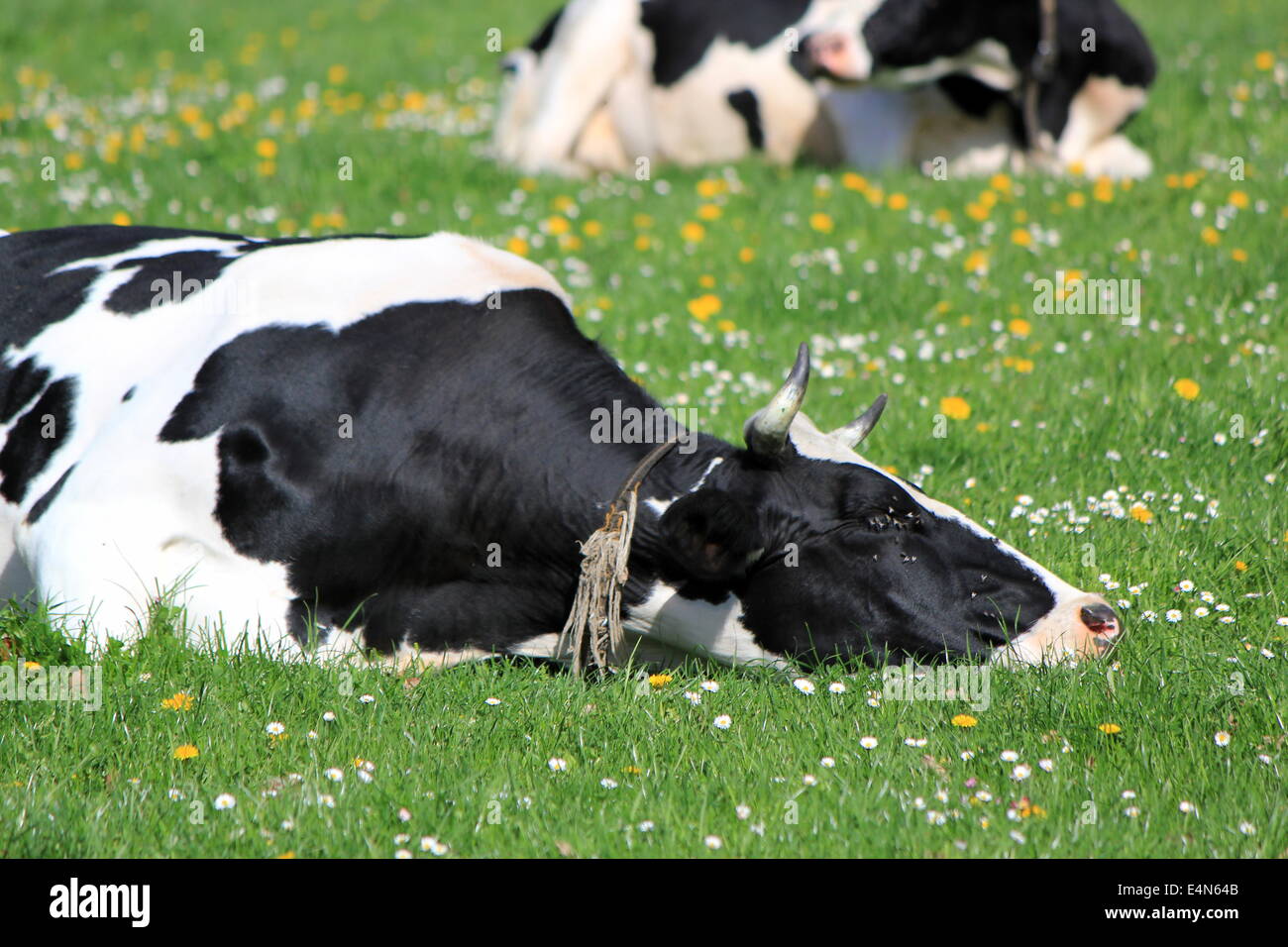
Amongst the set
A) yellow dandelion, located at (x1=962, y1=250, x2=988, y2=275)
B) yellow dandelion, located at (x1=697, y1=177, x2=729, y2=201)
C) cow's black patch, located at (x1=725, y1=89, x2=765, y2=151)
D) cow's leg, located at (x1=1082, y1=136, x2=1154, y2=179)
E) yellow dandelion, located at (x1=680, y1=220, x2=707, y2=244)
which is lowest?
yellow dandelion, located at (x1=962, y1=250, x2=988, y2=275)

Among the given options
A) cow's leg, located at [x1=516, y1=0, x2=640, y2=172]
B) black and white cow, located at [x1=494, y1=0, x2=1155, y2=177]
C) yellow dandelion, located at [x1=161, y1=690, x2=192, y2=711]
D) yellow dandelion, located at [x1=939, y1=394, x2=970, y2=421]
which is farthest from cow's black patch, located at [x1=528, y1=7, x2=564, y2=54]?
yellow dandelion, located at [x1=161, y1=690, x2=192, y2=711]

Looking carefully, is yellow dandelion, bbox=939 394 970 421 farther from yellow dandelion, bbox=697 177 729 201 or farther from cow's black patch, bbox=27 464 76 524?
cow's black patch, bbox=27 464 76 524

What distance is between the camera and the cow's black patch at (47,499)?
5062mm

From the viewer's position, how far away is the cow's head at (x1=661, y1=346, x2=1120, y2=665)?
4562 mm

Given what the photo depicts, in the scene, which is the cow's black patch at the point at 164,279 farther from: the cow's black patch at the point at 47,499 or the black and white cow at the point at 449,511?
the cow's black patch at the point at 47,499

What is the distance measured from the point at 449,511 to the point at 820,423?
2491 millimetres

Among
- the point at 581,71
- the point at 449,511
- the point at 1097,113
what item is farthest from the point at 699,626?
the point at 581,71

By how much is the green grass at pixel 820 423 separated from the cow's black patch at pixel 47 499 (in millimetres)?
375

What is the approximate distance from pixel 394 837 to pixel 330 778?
40cm

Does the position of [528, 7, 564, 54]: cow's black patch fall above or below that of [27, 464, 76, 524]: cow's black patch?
above

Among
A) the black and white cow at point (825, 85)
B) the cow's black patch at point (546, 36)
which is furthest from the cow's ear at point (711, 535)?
the cow's black patch at point (546, 36)

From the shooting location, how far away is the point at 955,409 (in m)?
6.90
